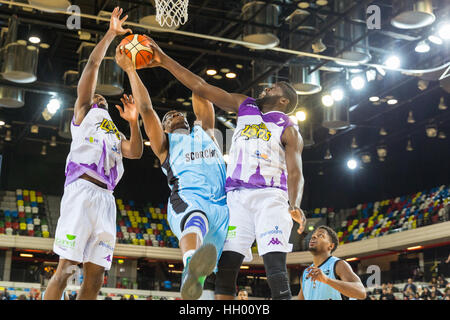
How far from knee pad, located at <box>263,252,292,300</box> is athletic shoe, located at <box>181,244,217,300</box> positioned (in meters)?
0.59

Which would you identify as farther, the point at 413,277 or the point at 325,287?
the point at 413,277

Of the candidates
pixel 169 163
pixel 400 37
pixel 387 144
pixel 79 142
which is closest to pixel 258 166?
pixel 169 163

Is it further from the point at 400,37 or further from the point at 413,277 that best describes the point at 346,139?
the point at 400,37

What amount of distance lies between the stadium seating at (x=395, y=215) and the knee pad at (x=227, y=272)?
57.4ft

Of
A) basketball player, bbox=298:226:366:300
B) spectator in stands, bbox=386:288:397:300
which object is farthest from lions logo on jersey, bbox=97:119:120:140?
spectator in stands, bbox=386:288:397:300

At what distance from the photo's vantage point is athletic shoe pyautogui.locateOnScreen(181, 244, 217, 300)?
3900mm

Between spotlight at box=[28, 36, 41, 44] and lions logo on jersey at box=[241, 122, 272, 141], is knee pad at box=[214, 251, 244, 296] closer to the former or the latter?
lions logo on jersey at box=[241, 122, 272, 141]

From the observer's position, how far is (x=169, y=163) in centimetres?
497

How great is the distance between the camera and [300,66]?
50.5ft

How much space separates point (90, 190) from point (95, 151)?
12.7 inches

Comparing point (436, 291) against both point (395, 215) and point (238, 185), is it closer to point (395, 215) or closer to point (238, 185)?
point (395, 215)

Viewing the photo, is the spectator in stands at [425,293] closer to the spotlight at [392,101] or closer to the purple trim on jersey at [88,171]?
the spotlight at [392,101]

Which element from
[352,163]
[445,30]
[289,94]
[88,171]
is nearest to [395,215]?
[352,163]
